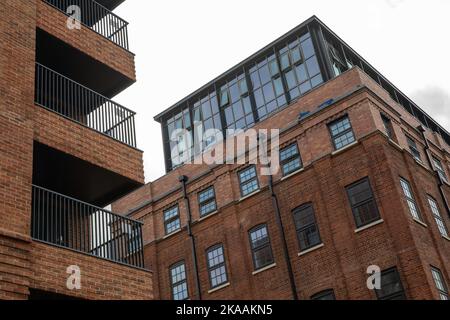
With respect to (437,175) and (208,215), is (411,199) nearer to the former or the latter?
(437,175)

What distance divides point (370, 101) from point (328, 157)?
123 inches

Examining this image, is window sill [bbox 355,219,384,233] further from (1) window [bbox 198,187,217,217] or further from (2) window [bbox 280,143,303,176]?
(1) window [bbox 198,187,217,217]

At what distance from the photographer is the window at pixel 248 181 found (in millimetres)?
29359

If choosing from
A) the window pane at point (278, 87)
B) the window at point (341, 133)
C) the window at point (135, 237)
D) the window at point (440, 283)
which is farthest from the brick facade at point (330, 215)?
the window at point (135, 237)

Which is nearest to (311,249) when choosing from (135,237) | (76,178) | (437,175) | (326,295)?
(326,295)

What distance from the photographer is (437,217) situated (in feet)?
89.8

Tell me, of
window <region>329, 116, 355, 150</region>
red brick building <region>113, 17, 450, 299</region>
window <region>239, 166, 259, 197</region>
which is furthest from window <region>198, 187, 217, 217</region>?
window <region>329, 116, 355, 150</region>

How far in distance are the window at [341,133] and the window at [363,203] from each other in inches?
81.4

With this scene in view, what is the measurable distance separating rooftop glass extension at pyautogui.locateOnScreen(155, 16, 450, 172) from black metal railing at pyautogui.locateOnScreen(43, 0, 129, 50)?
14.5m

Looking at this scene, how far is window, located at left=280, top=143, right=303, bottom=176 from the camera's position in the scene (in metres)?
28.0

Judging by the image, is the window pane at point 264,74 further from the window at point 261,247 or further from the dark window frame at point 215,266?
the dark window frame at point 215,266
